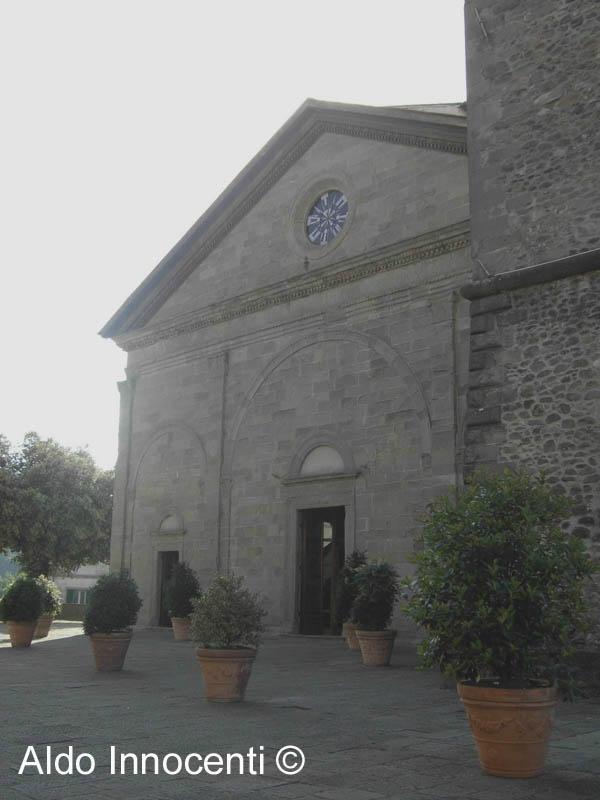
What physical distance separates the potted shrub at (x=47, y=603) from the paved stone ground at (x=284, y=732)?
5.33m

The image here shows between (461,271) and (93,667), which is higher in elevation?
(461,271)

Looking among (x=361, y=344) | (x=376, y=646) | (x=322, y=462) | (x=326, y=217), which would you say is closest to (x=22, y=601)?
(x=322, y=462)

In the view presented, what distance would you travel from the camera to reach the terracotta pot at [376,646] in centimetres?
1392

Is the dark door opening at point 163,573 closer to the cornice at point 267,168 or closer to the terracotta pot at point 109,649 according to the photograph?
the cornice at point 267,168

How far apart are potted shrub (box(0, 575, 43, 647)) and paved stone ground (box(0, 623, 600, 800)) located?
151 inches

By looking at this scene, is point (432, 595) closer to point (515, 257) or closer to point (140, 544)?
point (515, 257)

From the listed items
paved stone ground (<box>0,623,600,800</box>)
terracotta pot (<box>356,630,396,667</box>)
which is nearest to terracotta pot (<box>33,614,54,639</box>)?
paved stone ground (<box>0,623,600,800</box>)

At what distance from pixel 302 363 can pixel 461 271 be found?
15.7ft

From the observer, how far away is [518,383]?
1163cm

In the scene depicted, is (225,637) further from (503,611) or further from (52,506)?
(52,506)

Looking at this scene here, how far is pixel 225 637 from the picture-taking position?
9.91 meters

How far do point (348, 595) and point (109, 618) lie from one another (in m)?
5.04

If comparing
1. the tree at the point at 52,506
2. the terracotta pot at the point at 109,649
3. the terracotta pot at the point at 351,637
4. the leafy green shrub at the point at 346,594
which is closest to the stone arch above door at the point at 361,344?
the leafy green shrub at the point at 346,594

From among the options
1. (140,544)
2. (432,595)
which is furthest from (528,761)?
(140,544)
